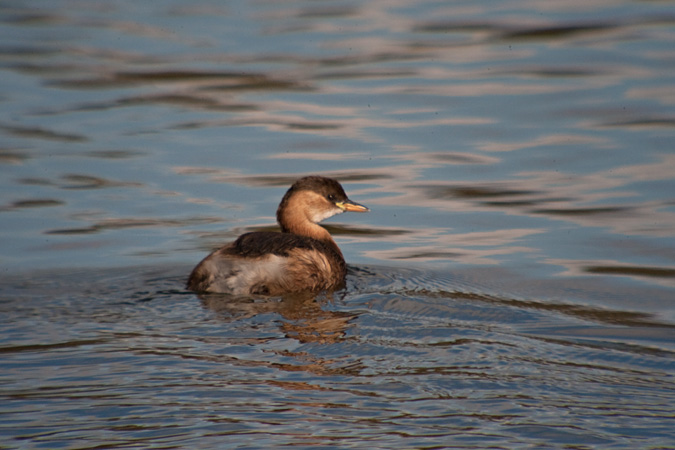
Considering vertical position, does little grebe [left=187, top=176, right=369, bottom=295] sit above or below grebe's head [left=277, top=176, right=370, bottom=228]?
below

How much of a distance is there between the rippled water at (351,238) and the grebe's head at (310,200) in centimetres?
65

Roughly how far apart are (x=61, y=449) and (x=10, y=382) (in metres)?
1.18

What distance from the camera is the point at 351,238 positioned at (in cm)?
1085

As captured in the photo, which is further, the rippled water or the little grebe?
the little grebe

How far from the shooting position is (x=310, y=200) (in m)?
9.72

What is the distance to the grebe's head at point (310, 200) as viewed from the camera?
966 centimetres

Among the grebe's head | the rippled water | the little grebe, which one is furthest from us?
the grebe's head

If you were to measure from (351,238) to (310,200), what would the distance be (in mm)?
1251

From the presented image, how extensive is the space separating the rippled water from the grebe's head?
648 millimetres

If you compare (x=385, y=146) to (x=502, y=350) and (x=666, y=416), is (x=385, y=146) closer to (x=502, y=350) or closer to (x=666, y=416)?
(x=502, y=350)

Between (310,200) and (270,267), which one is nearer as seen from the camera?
(270,267)

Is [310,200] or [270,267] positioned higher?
[310,200]

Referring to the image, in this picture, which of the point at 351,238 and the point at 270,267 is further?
the point at 351,238

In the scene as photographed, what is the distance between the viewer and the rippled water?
219 inches
